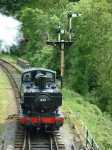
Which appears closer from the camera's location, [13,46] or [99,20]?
[99,20]

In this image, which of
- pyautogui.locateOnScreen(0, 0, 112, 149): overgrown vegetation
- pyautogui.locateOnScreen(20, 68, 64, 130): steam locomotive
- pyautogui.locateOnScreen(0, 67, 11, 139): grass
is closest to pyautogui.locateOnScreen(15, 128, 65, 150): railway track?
pyautogui.locateOnScreen(20, 68, 64, 130): steam locomotive

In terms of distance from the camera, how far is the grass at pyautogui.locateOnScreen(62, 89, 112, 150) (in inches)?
1050

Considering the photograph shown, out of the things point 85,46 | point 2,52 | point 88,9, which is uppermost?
point 88,9

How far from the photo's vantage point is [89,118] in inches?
1250

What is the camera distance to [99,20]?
41531 millimetres

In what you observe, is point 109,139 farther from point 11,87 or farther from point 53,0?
point 53,0

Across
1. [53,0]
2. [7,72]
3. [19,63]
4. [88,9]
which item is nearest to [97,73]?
[88,9]

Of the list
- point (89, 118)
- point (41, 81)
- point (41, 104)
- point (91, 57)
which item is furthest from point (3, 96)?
point (41, 104)

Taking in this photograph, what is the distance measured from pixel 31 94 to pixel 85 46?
18399 millimetres

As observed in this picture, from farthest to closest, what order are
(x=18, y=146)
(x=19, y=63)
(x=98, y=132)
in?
(x=19, y=63) → (x=98, y=132) → (x=18, y=146)

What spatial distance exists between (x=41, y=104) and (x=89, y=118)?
8.08 m

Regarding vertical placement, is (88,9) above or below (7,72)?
above

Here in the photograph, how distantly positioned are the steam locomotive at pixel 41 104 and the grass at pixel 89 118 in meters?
2.88

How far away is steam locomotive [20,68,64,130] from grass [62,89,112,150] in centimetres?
288
